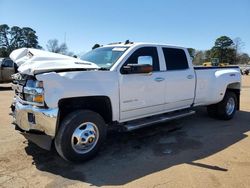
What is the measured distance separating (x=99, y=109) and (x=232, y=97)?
4745 millimetres

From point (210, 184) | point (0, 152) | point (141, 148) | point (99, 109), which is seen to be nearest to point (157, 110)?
point (141, 148)

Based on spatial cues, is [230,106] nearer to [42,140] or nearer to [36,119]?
[42,140]

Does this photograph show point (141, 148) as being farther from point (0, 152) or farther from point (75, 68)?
→ point (0, 152)

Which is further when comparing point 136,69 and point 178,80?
point 178,80

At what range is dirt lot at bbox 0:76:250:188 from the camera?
13.6ft

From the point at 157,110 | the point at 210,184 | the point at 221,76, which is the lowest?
the point at 210,184

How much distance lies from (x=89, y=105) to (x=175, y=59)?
2.59 meters

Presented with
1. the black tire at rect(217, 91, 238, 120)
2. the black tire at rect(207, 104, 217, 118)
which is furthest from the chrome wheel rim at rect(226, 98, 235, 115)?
the black tire at rect(207, 104, 217, 118)

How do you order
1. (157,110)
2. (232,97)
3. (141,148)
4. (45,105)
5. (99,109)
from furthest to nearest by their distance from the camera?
(232,97) < (157,110) < (141,148) < (99,109) < (45,105)

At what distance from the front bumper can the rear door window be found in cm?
297

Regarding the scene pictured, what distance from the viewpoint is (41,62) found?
15.4ft

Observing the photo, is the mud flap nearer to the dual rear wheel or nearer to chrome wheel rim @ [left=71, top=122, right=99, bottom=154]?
chrome wheel rim @ [left=71, top=122, right=99, bottom=154]

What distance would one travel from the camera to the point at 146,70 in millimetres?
5195

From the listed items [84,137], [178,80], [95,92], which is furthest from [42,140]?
[178,80]
